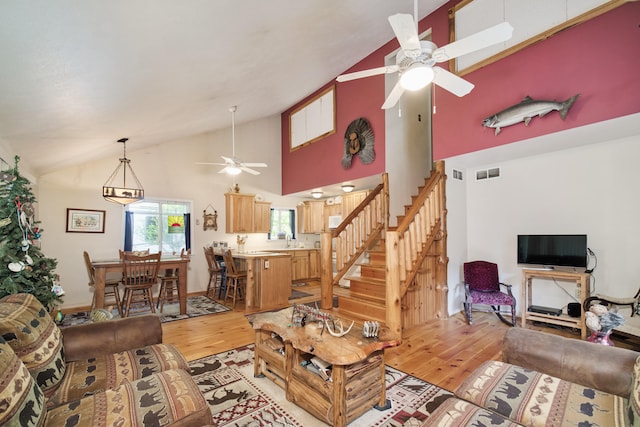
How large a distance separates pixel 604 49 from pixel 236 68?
3804 millimetres

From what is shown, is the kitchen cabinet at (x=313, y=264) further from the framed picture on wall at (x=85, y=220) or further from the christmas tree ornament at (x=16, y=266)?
the christmas tree ornament at (x=16, y=266)

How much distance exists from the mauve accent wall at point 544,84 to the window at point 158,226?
13.1 feet

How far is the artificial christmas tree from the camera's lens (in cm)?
229

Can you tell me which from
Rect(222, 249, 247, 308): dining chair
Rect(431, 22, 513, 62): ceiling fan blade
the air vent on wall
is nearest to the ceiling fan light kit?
Rect(431, 22, 513, 62): ceiling fan blade

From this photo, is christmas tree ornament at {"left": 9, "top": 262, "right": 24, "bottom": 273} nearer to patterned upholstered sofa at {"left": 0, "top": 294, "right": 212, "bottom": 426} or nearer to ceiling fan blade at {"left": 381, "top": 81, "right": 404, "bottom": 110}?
patterned upholstered sofa at {"left": 0, "top": 294, "right": 212, "bottom": 426}

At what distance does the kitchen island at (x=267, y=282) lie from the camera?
497 centimetres

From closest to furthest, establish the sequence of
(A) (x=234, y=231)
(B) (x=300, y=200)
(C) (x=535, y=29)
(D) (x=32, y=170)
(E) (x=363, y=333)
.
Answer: (E) (x=363, y=333)
(C) (x=535, y=29)
(D) (x=32, y=170)
(A) (x=234, y=231)
(B) (x=300, y=200)

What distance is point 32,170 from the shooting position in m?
4.05

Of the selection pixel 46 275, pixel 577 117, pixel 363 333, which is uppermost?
pixel 577 117

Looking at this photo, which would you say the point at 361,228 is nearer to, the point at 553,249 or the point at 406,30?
the point at 553,249

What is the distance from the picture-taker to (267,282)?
16.6 ft

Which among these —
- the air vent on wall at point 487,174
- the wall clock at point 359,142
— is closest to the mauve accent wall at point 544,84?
the wall clock at point 359,142

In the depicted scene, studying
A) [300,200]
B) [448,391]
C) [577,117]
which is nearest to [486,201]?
[577,117]

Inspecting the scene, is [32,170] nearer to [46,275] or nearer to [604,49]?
[46,275]
